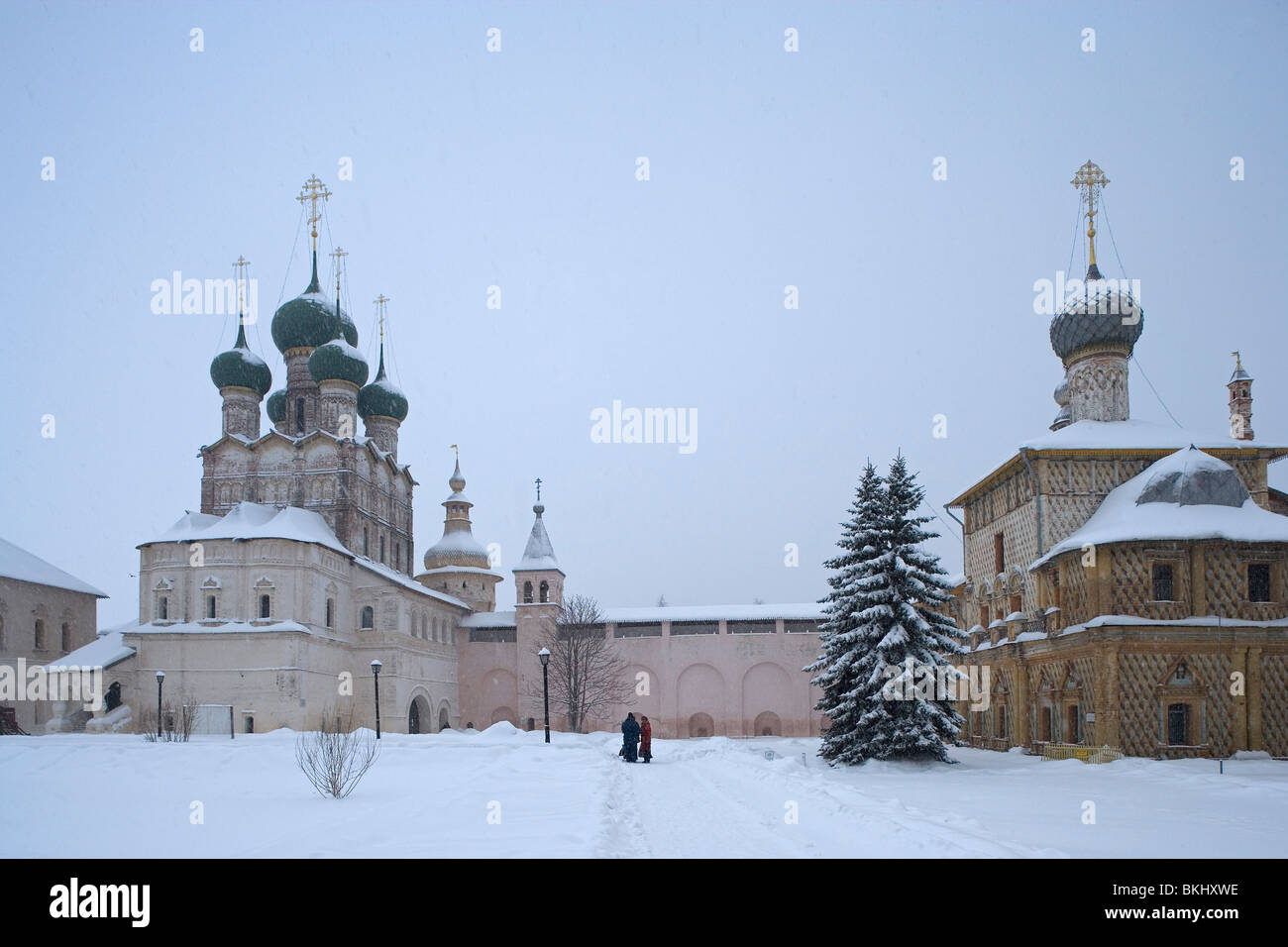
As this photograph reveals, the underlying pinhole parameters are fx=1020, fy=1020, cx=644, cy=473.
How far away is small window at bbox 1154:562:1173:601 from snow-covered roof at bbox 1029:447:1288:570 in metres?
0.99

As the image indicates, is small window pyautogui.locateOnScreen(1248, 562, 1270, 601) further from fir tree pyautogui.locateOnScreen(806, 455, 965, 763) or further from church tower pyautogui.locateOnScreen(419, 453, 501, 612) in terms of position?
church tower pyautogui.locateOnScreen(419, 453, 501, 612)

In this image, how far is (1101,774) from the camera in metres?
19.7

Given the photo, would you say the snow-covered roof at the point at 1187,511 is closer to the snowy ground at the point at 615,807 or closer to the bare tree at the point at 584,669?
the snowy ground at the point at 615,807

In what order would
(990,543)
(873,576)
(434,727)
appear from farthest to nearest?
(434,727), (990,543), (873,576)

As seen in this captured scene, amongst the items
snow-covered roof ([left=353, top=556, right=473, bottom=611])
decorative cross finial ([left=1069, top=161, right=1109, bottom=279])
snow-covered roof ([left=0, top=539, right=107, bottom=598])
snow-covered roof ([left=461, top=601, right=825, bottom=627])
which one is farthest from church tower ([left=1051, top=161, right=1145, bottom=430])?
snow-covered roof ([left=0, top=539, right=107, bottom=598])

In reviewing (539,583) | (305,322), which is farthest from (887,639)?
(305,322)

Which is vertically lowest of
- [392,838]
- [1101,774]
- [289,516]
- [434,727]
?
[434,727]

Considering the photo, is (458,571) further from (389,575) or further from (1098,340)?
(1098,340)

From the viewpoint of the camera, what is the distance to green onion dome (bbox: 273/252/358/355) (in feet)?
159
